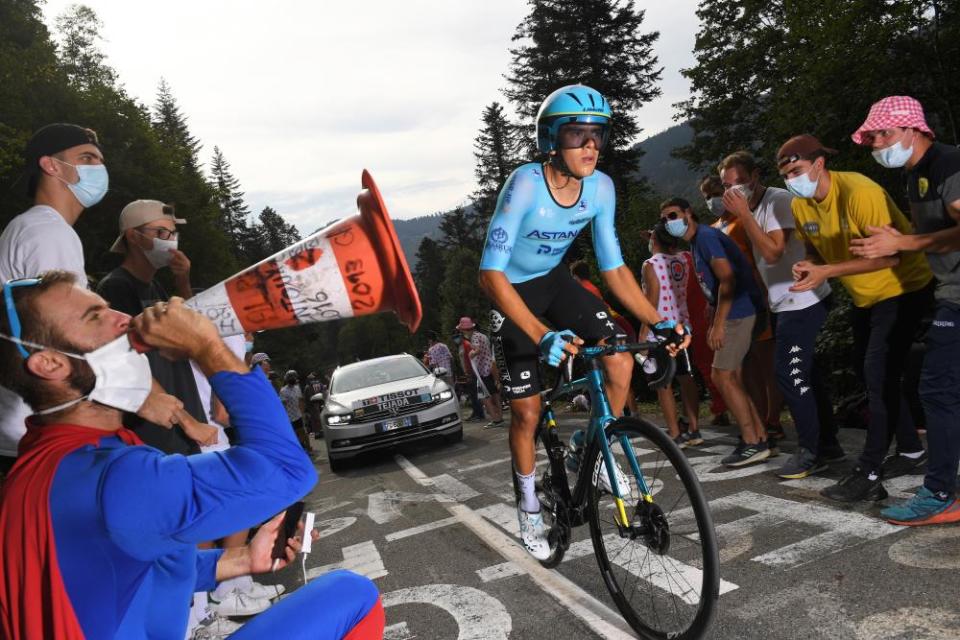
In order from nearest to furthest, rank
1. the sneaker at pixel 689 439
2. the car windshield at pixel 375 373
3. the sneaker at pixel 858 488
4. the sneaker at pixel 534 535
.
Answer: the sneaker at pixel 534 535 → the sneaker at pixel 858 488 → the sneaker at pixel 689 439 → the car windshield at pixel 375 373

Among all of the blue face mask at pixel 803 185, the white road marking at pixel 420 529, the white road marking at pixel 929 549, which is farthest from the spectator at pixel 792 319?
the white road marking at pixel 420 529

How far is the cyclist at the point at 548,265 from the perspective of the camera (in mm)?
3484

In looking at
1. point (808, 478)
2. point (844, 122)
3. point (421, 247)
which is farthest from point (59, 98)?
point (421, 247)

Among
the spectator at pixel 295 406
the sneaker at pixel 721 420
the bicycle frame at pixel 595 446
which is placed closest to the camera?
the bicycle frame at pixel 595 446

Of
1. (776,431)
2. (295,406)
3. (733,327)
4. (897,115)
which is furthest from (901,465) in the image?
(295,406)

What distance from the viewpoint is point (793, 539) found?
3.71 meters

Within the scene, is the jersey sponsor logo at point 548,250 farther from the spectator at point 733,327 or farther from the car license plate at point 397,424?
the car license plate at point 397,424

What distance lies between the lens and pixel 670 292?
7.00 meters

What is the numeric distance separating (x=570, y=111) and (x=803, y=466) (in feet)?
10.6

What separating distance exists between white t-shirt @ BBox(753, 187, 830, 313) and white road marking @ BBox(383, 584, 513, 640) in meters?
3.16

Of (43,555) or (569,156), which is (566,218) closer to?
(569,156)

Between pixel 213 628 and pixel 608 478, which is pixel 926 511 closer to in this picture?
pixel 608 478

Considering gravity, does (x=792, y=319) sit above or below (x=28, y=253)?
below

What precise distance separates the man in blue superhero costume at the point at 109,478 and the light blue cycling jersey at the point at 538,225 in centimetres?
203
